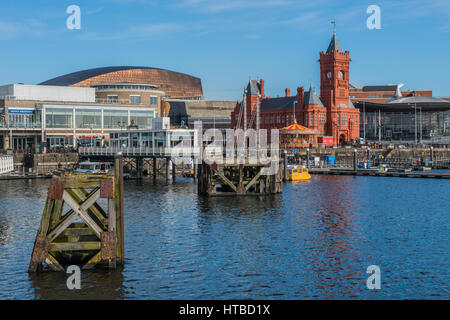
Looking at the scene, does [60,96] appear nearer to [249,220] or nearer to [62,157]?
[62,157]

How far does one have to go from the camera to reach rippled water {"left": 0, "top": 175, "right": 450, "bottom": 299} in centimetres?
3106

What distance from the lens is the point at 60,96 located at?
137 meters

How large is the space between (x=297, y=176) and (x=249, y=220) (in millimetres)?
45663

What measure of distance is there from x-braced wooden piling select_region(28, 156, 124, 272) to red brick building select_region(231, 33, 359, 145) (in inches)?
5320

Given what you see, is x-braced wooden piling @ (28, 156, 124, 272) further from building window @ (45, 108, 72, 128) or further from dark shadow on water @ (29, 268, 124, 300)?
building window @ (45, 108, 72, 128)

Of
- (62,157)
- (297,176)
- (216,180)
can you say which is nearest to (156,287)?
(216,180)

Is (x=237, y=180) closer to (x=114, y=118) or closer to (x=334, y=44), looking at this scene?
(x=114, y=118)

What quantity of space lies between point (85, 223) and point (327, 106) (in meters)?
146

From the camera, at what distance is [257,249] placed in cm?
4056

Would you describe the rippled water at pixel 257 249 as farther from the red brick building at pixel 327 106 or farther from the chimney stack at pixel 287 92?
the chimney stack at pixel 287 92

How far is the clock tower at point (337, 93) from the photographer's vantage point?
171m

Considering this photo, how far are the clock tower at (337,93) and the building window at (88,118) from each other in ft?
235
